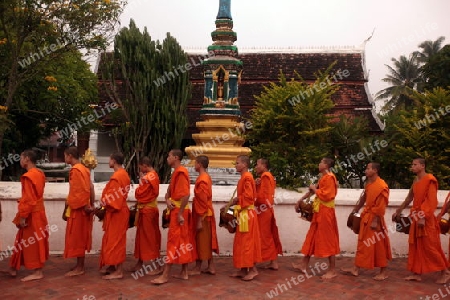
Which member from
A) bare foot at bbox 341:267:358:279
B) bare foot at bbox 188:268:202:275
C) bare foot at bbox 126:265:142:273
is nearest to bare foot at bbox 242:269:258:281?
bare foot at bbox 188:268:202:275

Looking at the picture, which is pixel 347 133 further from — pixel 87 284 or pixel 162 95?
pixel 87 284

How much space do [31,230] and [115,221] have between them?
107 cm

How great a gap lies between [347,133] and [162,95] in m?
4.56

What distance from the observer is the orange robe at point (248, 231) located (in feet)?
19.8

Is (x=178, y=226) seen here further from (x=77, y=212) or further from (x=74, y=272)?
(x=74, y=272)

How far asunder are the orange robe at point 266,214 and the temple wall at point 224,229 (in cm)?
82

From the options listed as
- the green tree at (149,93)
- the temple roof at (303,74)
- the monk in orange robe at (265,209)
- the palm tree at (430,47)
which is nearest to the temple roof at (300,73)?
the temple roof at (303,74)

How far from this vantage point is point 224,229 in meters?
7.40

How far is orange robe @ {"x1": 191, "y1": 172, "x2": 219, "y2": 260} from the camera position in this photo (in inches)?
240

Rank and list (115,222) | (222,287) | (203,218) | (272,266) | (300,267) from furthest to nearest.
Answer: (272,266)
(300,267)
(203,218)
(115,222)
(222,287)

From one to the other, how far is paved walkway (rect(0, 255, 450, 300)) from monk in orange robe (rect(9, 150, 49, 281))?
0.79ft

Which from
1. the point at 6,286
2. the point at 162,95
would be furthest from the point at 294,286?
the point at 162,95

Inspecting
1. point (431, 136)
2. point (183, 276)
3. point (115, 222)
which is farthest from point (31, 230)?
point (431, 136)

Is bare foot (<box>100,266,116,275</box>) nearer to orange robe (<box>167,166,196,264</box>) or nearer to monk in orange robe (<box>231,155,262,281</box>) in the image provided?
orange robe (<box>167,166,196,264</box>)
